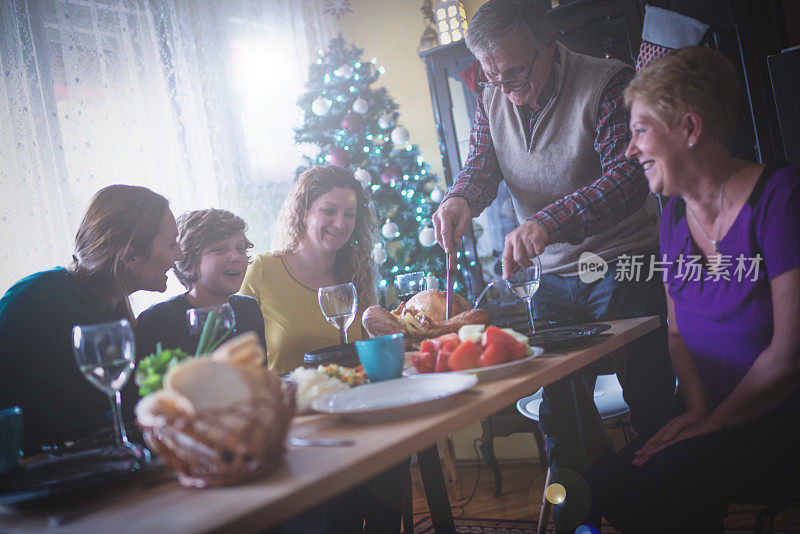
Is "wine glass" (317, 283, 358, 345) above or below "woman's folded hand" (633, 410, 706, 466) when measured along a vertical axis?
above

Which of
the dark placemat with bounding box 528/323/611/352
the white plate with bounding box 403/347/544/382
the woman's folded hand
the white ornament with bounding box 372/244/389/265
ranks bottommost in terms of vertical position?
the woman's folded hand

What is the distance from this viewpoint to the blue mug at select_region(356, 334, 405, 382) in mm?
1137

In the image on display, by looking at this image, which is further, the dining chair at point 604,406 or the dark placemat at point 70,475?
the dining chair at point 604,406

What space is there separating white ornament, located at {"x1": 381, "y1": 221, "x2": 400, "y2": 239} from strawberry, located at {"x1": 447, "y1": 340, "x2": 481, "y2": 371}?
2879 mm

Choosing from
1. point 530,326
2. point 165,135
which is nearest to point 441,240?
point 530,326

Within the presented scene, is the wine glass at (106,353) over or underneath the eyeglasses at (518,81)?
underneath

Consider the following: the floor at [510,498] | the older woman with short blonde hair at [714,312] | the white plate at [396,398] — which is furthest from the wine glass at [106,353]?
the floor at [510,498]

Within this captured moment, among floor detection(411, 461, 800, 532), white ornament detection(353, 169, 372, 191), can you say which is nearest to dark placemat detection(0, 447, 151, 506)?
floor detection(411, 461, 800, 532)

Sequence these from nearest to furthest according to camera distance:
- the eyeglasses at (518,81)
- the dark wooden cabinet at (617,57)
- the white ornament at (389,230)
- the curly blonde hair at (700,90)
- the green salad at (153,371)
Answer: the green salad at (153,371) < the curly blonde hair at (700,90) < the eyeglasses at (518,81) < the dark wooden cabinet at (617,57) < the white ornament at (389,230)

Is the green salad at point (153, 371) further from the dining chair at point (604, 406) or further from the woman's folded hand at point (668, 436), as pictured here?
the dining chair at point (604, 406)

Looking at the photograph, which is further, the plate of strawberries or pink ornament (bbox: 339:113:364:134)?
pink ornament (bbox: 339:113:364:134)

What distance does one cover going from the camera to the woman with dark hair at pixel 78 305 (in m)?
1.50

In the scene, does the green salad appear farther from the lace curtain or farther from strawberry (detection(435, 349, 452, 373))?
the lace curtain

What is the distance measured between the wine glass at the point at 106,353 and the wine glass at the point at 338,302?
0.53 meters
